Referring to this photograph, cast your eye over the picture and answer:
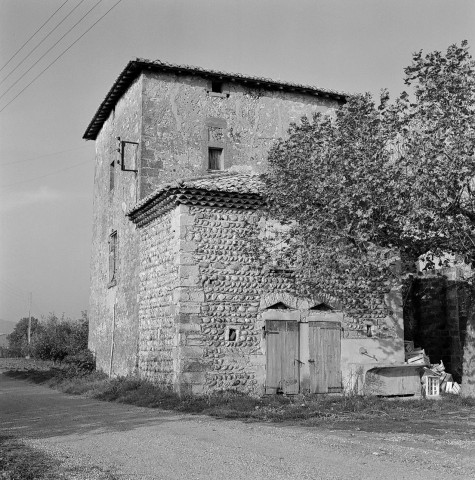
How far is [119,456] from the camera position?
7914 millimetres

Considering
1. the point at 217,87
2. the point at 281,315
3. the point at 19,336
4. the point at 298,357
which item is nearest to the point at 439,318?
the point at 298,357

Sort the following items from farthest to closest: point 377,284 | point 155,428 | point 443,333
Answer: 1. point 443,333
2. point 377,284
3. point 155,428

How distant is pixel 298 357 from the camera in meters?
15.8

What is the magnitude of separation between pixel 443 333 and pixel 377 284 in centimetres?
692

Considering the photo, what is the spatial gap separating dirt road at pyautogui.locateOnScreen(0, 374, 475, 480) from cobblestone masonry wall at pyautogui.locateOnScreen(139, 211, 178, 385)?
3.35m

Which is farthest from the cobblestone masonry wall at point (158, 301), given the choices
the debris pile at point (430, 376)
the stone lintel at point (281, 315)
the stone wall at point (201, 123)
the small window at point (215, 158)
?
the debris pile at point (430, 376)

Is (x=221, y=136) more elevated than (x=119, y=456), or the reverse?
(x=221, y=136)

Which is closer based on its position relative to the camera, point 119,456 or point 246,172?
point 119,456

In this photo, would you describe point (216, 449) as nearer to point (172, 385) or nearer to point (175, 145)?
point (172, 385)

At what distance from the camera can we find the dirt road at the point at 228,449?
277 inches

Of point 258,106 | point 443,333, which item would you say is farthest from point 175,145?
point 443,333

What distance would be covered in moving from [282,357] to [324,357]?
1.13m

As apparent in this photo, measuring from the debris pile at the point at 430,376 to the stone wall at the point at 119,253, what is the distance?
7430mm

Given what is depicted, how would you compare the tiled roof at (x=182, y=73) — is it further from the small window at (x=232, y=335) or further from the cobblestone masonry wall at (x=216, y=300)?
the small window at (x=232, y=335)
